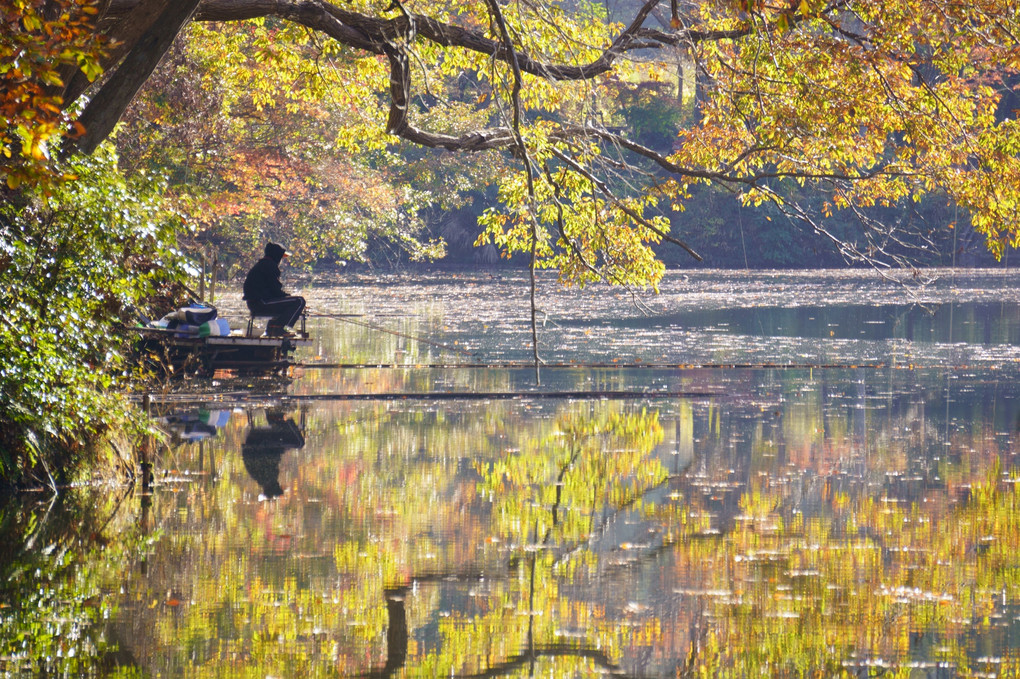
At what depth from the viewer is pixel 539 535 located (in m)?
8.62

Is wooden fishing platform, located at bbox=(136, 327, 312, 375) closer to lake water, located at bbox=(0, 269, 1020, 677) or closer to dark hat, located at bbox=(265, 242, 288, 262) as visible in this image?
lake water, located at bbox=(0, 269, 1020, 677)

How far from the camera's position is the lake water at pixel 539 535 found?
6.20 m

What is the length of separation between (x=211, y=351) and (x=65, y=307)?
7.65 metres

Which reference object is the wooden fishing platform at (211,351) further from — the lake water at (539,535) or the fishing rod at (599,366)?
the fishing rod at (599,366)

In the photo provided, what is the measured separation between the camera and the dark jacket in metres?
18.5

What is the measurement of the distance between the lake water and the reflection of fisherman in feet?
0.16

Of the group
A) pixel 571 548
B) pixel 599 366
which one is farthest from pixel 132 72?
pixel 599 366

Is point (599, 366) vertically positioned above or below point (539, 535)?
above

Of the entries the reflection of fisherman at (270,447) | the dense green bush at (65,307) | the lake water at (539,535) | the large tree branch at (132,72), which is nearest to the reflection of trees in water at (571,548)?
the lake water at (539,535)

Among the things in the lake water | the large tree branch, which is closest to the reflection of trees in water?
the lake water

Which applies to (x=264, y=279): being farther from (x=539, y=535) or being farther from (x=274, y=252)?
(x=539, y=535)

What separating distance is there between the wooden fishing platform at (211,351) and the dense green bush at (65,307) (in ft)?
19.1

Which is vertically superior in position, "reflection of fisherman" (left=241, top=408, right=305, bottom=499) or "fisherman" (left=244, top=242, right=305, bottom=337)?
"fisherman" (left=244, top=242, right=305, bottom=337)

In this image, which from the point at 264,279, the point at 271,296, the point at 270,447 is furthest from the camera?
Result: the point at 271,296
